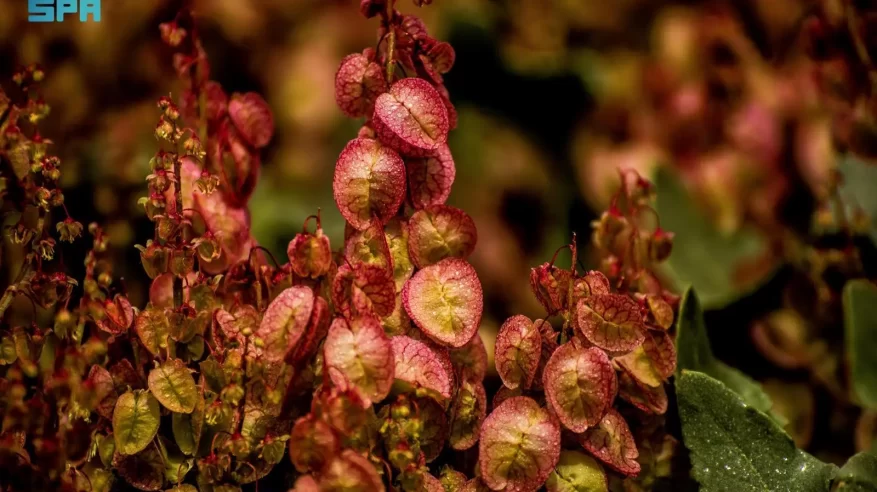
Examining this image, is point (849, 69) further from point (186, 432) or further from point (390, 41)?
point (186, 432)

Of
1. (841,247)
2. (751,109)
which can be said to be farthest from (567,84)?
(841,247)

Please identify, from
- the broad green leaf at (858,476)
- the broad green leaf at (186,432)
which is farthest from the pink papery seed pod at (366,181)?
the broad green leaf at (858,476)

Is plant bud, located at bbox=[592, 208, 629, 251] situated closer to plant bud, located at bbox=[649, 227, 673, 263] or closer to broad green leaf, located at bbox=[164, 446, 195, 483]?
plant bud, located at bbox=[649, 227, 673, 263]

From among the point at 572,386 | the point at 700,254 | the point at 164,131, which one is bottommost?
the point at 700,254

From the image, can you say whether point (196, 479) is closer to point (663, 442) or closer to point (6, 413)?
point (6, 413)

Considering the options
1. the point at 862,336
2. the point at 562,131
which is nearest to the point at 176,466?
the point at 862,336

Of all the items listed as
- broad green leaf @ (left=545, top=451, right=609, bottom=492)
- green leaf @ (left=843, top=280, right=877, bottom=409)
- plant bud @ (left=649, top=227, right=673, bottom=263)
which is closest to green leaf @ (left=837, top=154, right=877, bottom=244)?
green leaf @ (left=843, top=280, right=877, bottom=409)

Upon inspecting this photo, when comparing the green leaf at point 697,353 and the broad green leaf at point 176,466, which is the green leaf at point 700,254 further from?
the broad green leaf at point 176,466
